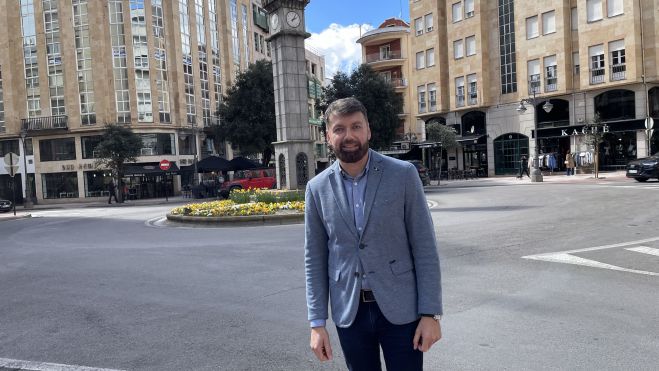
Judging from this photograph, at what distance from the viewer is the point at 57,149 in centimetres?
4472

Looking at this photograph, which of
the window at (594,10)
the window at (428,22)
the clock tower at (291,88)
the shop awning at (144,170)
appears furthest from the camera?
the window at (428,22)

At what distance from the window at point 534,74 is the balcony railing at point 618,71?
554 centimetres

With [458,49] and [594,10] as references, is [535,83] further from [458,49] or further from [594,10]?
[458,49]

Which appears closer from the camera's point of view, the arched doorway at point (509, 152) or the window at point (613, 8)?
the window at point (613, 8)

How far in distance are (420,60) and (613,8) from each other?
16997 millimetres

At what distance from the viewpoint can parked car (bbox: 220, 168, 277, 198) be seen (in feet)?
104

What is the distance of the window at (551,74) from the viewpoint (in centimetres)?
3765

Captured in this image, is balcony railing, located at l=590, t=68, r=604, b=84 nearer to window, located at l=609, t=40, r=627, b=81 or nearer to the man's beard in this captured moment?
window, located at l=609, t=40, r=627, b=81

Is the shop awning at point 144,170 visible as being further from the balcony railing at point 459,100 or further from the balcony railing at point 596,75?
the balcony railing at point 596,75

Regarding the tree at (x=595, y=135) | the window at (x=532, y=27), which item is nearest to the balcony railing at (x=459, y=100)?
the window at (x=532, y=27)

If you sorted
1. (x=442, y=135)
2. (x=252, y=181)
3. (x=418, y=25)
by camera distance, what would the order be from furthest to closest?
1. (x=418, y=25)
2. (x=442, y=135)
3. (x=252, y=181)

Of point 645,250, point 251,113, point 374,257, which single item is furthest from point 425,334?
point 251,113

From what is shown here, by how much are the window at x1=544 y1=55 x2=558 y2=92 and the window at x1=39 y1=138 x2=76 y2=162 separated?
1517 inches

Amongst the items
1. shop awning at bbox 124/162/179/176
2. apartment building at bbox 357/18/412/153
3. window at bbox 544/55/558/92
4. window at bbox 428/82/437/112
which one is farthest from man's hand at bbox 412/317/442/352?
apartment building at bbox 357/18/412/153
